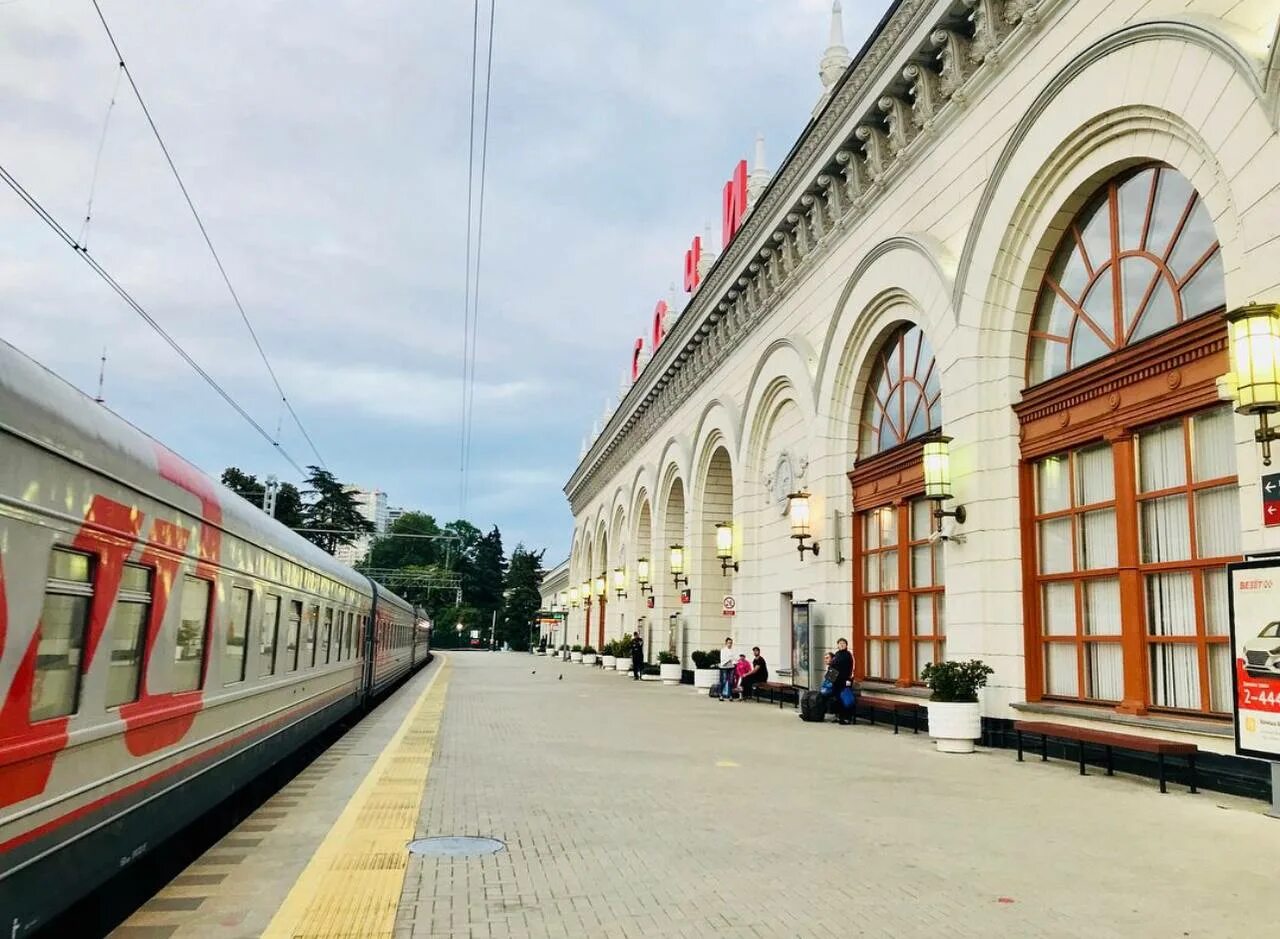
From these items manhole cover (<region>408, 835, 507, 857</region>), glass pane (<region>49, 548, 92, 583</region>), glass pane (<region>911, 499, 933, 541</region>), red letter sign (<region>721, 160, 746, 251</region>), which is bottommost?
manhole cover (<region>408, 835, 507, 857</region>)

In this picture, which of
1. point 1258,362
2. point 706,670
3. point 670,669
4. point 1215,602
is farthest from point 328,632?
point 670,669

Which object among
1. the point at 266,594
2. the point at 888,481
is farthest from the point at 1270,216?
the point at 266,594

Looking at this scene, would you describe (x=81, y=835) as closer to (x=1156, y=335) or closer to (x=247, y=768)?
(x=247, y=768)

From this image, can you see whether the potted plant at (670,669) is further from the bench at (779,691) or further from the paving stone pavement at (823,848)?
the paving stone pavement at (823,848)

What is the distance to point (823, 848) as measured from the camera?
6805 millimetres

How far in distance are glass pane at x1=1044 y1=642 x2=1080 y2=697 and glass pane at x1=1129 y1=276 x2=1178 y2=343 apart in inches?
158

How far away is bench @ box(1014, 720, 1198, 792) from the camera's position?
Answer: 379 inches

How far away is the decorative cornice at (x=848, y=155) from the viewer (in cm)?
1488

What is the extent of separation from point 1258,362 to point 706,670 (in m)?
18.8

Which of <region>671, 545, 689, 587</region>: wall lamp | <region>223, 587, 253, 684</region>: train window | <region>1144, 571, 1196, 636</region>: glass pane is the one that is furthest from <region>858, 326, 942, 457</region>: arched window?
<region>671, 545, 689, 587</region>: wall lamp

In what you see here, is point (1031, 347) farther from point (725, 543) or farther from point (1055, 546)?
point (725, 543)

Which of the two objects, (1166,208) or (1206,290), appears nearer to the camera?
(1206,290)

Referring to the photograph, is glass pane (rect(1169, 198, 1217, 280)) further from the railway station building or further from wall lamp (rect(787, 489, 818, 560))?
wall lamp (rect(787, 489, 818, 560))

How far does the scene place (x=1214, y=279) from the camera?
33.7ft
